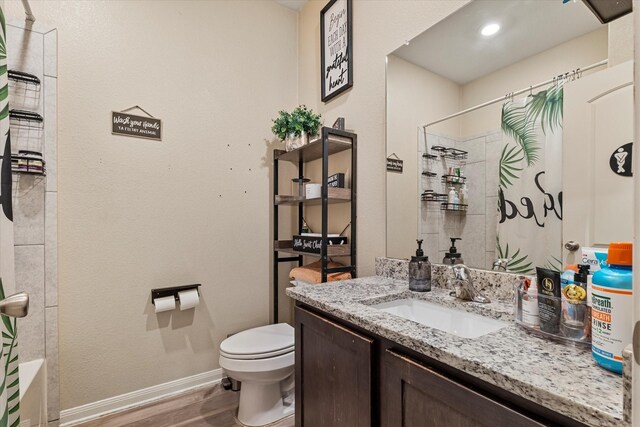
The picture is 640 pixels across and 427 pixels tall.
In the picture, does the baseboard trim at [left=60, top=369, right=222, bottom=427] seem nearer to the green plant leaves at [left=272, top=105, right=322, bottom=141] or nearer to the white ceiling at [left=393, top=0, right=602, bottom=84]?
the green plant leaves at [left=272, top=105, right=322, bottom=141]

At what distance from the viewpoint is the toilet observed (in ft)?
5.12

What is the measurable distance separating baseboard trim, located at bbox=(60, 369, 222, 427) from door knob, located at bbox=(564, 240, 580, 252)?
2118 millimetres

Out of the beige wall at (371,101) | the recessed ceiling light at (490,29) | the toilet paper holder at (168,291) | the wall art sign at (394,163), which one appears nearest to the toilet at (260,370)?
the toilet paper holder at (168,291)

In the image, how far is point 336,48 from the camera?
1.97m

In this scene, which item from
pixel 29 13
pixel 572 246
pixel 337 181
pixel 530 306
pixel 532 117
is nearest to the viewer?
pixel 530 306

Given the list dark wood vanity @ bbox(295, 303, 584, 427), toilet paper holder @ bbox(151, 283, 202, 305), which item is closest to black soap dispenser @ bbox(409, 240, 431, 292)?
dark wood vanity @ bbox(295, 303, 584, 427)

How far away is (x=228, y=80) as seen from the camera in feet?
7.00

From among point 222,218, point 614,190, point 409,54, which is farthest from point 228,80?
point 614,190

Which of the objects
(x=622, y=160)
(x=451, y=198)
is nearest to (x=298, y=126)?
(x=451, y=198)

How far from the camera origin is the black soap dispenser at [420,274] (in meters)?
1.27

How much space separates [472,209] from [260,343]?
1.31m

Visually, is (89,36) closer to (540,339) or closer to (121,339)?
(121,339)

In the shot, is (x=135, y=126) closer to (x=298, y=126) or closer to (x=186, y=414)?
(x=298, y=126)

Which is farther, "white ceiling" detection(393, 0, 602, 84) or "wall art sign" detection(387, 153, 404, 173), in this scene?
"wall art sign" detection(387, 153, 404, 173)
